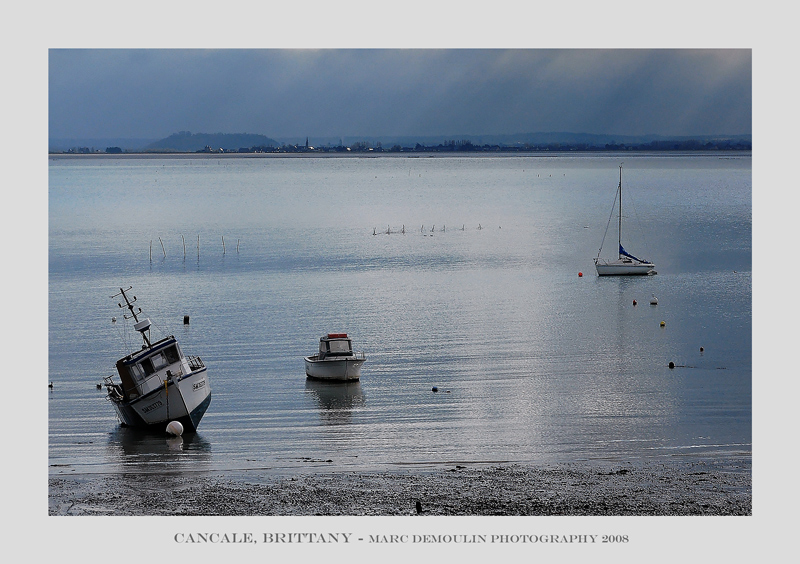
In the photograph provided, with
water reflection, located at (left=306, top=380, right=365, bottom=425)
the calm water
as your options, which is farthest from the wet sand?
water reflection, located at (left=306, top=380, right=365, bottom=425)

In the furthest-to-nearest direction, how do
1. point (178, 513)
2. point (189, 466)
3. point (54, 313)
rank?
point (54, 313) < point (189, 466) < point (178, 513)

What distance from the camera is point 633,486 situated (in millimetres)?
19188

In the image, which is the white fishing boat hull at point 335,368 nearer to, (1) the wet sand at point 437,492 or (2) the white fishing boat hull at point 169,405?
(2) the white fishing boat hull at point 169,405

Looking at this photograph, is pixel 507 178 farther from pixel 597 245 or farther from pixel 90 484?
pixel 90 484

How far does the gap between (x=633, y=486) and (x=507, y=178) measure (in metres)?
178

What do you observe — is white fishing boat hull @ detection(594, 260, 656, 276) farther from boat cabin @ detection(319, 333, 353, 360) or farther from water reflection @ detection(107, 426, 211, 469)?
water reflection @ detection(107, 426, 211, 469)

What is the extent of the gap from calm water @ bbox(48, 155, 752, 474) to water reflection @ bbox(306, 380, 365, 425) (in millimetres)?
116

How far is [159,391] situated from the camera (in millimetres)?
24672

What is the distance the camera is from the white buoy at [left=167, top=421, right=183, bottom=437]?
24.2 m

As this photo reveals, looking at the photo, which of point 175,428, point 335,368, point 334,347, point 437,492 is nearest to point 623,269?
point 334,347

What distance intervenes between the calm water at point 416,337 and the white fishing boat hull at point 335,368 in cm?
42

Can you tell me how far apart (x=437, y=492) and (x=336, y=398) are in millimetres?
9814

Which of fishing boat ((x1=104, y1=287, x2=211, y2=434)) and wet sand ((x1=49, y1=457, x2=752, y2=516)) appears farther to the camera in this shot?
fishing boat ((x1=104, y1=287, x2=211, y2=434))

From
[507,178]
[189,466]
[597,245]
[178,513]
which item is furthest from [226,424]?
[507,178]
